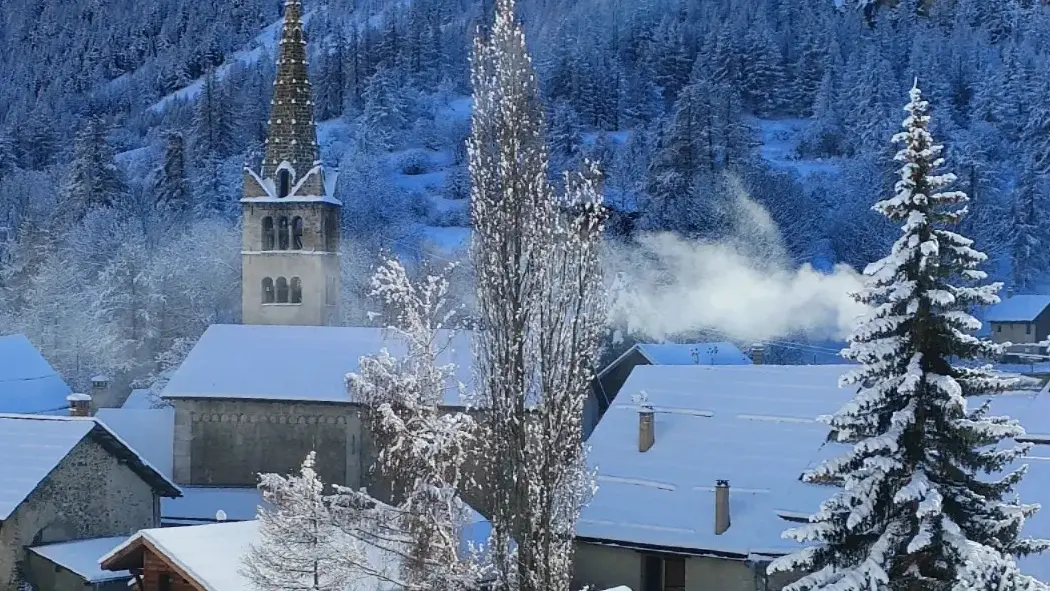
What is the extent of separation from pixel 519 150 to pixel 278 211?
961 inches

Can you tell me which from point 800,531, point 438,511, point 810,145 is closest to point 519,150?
point 438,511

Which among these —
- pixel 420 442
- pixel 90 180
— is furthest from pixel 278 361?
pixel 90 180

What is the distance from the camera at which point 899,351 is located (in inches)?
547

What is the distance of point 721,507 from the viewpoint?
920 inches

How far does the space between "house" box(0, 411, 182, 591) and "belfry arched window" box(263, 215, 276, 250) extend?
39.2 feet

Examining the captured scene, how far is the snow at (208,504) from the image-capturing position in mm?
32562

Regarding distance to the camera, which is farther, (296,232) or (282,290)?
(296,232)

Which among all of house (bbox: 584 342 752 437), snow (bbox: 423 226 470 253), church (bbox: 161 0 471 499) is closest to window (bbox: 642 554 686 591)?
church (bbox: 161 0 471 499)

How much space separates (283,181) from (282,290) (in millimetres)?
3884

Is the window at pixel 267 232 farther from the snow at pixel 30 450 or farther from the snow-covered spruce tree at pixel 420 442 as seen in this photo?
the snow-covered spruce tree at pixel 420 442

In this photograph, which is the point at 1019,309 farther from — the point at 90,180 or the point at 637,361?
the point at 90,180

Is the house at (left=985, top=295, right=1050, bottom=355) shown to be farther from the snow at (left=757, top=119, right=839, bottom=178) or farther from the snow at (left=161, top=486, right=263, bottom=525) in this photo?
the snow at (left=161, top=486, right=263, bottom=525)

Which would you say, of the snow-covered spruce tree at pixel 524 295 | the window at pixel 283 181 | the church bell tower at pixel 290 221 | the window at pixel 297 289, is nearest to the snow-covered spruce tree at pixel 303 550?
the snow-covered spruce tree at pixel 524 295

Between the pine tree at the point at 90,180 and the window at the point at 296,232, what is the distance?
152 ft
